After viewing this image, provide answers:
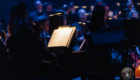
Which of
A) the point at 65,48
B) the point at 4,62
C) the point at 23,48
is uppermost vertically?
the point at 23,48

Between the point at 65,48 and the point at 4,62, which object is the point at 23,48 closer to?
the point at 65,48

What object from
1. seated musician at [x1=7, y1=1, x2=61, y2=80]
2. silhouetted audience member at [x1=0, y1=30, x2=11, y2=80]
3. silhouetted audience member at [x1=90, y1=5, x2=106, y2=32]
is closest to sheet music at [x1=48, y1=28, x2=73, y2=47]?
seated musician at [x1=7, y1=1, x2=61, y2=80]

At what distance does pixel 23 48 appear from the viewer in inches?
82.0

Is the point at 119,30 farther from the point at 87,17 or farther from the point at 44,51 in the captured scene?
the point at 87,17

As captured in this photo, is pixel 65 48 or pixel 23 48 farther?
pixel 65 48

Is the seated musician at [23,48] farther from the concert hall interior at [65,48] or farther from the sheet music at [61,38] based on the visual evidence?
the sheet music at [61,38]

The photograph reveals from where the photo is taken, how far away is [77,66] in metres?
2.80

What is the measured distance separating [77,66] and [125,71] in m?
0.82

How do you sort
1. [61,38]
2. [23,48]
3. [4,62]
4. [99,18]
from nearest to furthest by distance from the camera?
[23,48] → [61,38] → [99,18] → [4,62]

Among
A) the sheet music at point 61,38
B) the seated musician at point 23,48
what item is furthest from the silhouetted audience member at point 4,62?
the seated musician at point 23,48

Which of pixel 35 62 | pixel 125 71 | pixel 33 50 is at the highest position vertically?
pixel 33 50

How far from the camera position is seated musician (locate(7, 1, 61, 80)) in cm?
208

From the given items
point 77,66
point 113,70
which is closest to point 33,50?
point 77,66

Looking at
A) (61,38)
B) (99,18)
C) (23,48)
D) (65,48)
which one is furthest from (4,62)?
(99,18)
